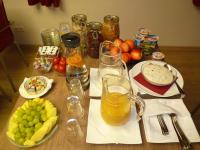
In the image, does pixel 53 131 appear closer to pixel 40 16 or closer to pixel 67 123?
pixel 67 123

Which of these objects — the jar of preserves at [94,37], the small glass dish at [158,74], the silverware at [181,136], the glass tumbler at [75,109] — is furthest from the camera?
the jar of preserves at [94,37]

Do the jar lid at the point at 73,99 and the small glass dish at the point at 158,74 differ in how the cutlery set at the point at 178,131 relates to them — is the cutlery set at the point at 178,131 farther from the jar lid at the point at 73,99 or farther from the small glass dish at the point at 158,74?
the jar lid at the point at 73,99

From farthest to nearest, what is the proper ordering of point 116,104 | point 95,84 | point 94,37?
point 94,37 → point 95,84 → point 116,104

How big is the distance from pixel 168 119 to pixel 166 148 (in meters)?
0.13

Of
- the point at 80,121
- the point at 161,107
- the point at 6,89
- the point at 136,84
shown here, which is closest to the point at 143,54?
the point at 136,84

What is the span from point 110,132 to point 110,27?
612mm

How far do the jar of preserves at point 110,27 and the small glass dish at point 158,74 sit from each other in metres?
0.26

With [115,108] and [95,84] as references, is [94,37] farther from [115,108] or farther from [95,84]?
[115,108]

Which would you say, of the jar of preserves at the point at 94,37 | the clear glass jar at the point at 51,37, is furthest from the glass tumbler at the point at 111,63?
the clear glass jar at the point at 51,37

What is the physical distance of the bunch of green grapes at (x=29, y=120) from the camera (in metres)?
0.78

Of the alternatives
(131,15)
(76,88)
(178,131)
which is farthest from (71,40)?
(131,15)

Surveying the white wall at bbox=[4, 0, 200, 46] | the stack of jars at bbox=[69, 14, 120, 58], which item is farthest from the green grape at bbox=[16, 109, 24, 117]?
the white wall at bbox=[4, 0, 200, 46]

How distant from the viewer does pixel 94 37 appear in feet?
3.80

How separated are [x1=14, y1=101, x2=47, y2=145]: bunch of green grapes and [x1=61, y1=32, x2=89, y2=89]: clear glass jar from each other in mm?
203
